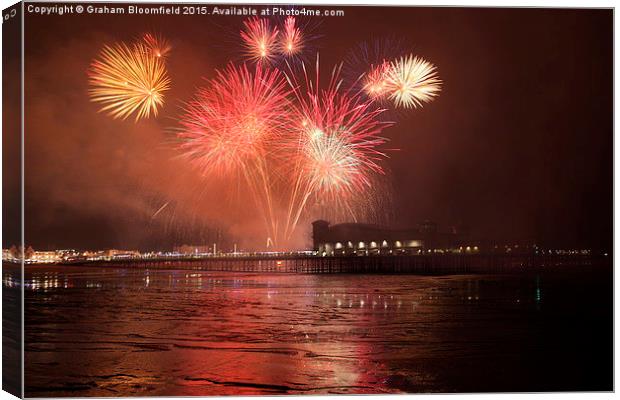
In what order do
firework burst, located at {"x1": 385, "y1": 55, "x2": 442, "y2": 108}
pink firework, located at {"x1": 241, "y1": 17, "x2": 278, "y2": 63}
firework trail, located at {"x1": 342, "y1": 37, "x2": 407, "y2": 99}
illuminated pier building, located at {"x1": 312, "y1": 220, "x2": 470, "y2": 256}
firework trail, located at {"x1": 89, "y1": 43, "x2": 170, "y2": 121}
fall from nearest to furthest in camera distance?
1. firework trail, located at {"x1": 89, "y1": 43, "x2": 170, "y2": 121}
2. pink firework, located at {"x1": 241, "y1": 17, "x2": 278, "y2": 63}
3. firework trail, located at {"x1": 342, "y1": 37, "x2": 407, "y2": 99}
4. firework burst, located at {"x1": 385, "y1": 55, "x2": 442, "y2": 108}
5. illuminated pier building, located at {"x1": 312, "y1": 220, "x2": 470, "y2": 256}

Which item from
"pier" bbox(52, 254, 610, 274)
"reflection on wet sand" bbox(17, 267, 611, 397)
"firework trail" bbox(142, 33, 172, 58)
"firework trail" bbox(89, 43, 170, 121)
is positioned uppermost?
"firework trail" bbox(142, 33, 172, 58)

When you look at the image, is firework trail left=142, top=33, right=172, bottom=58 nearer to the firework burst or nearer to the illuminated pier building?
the firework burst

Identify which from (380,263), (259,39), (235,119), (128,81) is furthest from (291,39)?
(380,263)

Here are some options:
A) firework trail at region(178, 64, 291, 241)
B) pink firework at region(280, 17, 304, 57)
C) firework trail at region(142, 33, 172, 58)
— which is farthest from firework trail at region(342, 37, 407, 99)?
firework trail at region(142, 33, 172, 58)

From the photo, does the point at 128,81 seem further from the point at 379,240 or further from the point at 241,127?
the point at 379,240

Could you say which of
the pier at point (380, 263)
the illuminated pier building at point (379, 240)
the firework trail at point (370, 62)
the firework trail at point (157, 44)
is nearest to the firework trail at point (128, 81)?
the firework trail at point (157, 44)

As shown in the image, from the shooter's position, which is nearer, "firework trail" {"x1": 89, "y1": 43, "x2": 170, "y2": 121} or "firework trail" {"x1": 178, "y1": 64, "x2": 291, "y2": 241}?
"firework trail" {"x1": 89, "y1": 43, "x2": 170, "y2": 121}
